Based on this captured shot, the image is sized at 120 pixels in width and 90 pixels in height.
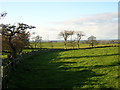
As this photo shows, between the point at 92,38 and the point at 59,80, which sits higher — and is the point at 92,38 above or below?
above

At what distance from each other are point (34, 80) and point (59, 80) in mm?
2997

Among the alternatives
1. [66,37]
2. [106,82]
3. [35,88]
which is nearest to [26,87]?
[35,88]

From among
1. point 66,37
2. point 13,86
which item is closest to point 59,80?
point 13,86

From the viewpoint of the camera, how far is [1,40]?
25359 mm

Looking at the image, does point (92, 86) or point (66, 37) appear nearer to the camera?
point (92, 86)

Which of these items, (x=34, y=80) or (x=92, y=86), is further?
(x=34, y=80)

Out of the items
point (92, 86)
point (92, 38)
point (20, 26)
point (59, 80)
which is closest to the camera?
point (92, 86)

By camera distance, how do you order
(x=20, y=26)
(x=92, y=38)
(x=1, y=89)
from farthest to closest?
1. (x=92, y=38)
2. (x=20, y=26)
3. (x=1, y=89)

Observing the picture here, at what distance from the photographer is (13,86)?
15352 millimetres

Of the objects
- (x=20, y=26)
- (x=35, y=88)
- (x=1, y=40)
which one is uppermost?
(x=20, y=26)

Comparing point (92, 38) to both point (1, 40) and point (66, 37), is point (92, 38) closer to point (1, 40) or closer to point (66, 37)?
point (66, 37)

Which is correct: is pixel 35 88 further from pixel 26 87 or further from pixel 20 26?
pixel 20 26

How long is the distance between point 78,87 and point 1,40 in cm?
1638

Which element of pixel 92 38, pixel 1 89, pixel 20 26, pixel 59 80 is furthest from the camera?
pixel 92 38
